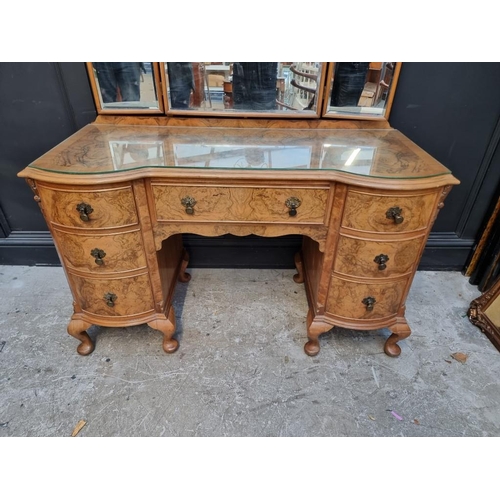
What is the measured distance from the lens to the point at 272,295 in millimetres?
2176

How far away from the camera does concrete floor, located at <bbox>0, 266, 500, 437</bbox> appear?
149cm

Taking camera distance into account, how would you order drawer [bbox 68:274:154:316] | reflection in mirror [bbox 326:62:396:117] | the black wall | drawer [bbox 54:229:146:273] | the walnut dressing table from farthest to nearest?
the black wall < reflection in mirror [bbox 326:62:396:117] < drawer [bbox 68:274:154:316] < drawer [bbox 54:229:146:273] < the walnut dressing table

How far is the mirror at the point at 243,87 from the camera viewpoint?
1.68m

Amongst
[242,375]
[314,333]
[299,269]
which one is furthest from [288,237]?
[242,375]

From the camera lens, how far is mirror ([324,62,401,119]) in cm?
167

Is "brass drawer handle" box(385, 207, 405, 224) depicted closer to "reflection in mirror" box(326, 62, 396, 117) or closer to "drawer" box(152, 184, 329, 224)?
"drawer" box(152, 184, 329, 224)

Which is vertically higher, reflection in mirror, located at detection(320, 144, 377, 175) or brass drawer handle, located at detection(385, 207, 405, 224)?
reflection in mirror, located at detection(320, 144, 377, 175)

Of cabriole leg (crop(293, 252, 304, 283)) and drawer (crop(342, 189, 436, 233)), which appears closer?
drawer (crop(342, 189, 436, 233))

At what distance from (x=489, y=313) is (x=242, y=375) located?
1484 millimetres

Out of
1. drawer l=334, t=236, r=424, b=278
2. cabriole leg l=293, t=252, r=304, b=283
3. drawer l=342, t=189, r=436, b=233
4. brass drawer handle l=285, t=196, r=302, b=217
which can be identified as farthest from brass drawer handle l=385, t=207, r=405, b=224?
cabriole leg l=293, t=252, r=304, b=283

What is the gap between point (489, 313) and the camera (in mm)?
1943

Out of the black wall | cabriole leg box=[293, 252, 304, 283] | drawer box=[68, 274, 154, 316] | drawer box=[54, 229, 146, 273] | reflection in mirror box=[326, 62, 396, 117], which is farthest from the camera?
cabriole leg box=[293, 252, 304, 283]

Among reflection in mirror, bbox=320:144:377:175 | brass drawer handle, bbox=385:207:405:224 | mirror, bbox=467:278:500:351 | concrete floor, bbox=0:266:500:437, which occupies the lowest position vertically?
concrete floor, bbox=0:266:500:437
